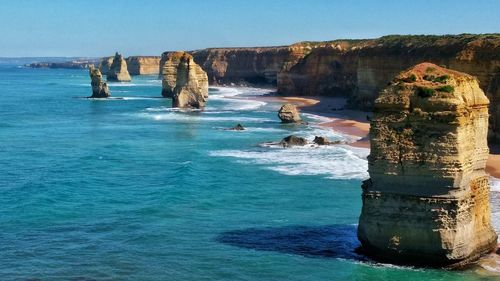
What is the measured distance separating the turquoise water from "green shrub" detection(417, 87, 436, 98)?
5102 millimetres

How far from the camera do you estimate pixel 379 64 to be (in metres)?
71.1

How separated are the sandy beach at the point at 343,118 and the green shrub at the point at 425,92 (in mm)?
16704

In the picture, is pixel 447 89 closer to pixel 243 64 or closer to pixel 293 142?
pixel 293 142

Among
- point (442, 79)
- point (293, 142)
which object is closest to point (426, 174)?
point (442, 79)

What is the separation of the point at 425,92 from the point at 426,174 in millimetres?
2389

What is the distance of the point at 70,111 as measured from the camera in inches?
3184

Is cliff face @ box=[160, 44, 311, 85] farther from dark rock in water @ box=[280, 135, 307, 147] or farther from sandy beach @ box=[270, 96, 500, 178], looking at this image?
dark rock in water @ box=[280, 135, 307, 147]

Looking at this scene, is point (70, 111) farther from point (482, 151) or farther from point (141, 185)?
point (482, 151)

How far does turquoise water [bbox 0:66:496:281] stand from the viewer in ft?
67.4

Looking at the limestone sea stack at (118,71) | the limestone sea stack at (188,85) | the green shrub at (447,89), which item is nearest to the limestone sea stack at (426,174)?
the green shrub at (447,89)

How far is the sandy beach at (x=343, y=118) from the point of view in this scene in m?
38.7

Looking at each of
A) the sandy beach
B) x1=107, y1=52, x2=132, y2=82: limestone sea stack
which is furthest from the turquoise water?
x1=107, y1=52, x2=132, y2=82: limestone sea stack

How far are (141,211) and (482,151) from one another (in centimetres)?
1397

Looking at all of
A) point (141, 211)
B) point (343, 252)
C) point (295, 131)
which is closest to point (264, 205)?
point (141, 211)
